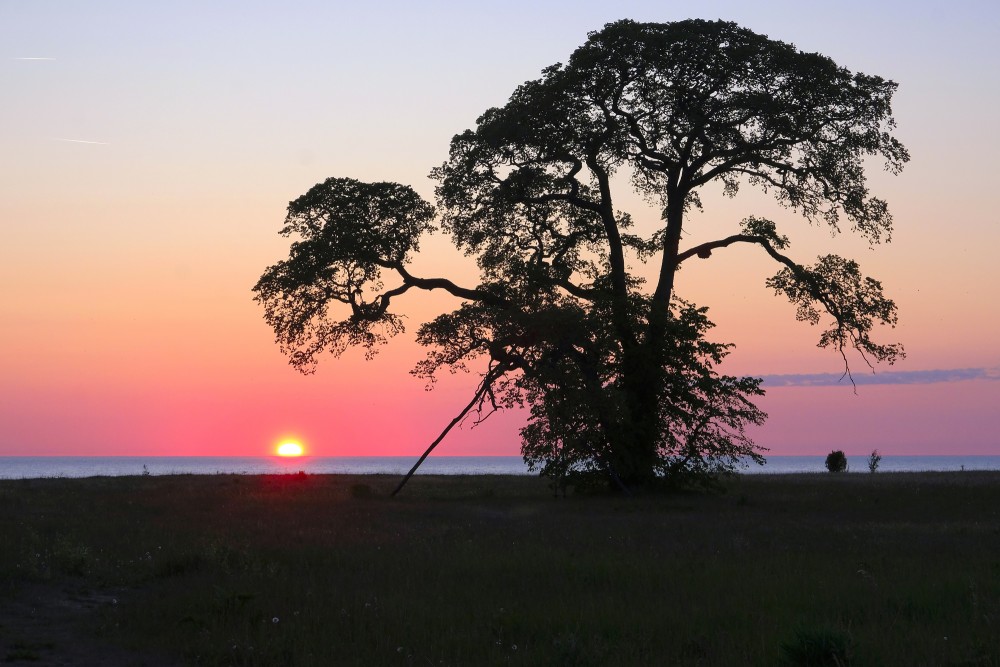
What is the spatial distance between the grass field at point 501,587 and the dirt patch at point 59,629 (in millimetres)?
51

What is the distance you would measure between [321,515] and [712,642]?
17.8 metres

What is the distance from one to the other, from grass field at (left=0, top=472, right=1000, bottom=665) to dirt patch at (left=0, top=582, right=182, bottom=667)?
5 centimetres

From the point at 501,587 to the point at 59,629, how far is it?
248 inches

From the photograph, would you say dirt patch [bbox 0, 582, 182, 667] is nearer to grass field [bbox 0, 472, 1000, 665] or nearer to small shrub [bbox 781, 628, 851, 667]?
grass field [bbox 0, 472, 1000, 665]

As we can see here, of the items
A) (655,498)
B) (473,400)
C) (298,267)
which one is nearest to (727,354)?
(655,498)

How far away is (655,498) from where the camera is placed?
35.3 m

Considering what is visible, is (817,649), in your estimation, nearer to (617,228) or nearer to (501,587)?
(501,587)

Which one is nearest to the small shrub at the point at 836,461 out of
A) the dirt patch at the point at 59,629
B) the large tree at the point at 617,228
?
the large tree at the point at 617,228

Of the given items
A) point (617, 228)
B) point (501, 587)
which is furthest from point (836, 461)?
point (501, 587)

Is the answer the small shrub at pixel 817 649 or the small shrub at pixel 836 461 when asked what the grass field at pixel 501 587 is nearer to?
the small shrub at pixel 817 649

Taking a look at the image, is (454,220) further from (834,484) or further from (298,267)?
(834,484)

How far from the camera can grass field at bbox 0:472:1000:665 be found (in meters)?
11.5

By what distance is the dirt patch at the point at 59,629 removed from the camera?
11688mm

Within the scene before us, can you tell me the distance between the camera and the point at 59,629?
13.4m
